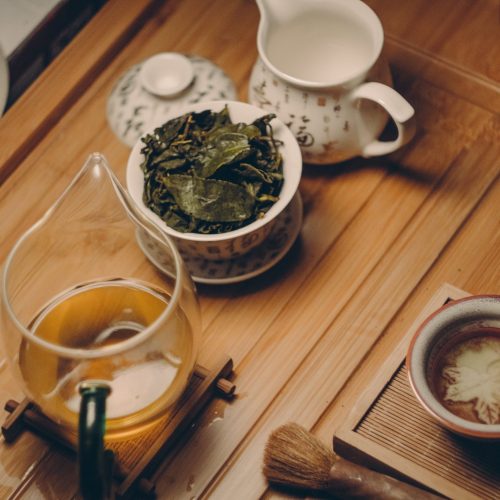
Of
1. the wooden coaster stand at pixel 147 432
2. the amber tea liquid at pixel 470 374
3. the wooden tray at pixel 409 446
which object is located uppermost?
the wooden coaster stand at pixel 147 432

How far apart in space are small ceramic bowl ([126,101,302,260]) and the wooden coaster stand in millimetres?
138

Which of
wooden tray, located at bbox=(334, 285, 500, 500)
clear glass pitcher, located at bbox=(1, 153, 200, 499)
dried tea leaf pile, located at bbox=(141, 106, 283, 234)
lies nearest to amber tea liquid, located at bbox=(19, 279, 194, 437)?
clear glass pitcher, located at bbox=(1, 153, 200, 499)

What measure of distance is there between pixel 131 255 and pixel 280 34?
38cm

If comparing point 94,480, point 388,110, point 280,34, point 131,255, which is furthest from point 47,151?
point 94,480

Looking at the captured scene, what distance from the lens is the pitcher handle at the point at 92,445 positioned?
0.75 metres

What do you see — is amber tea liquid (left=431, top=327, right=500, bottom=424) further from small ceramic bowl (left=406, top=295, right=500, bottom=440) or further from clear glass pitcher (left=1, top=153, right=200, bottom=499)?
clear glass pitcher (left=1, top=153, right=200, bottom=499)

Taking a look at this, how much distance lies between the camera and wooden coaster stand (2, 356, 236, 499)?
3.20 ft

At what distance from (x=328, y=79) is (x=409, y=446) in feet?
1.79

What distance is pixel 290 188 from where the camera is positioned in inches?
41.3

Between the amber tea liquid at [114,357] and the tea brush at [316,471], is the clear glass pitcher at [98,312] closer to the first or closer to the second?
the amber tea liquid at [114,357]

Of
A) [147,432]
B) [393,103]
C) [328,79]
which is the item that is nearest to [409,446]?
[147,432]

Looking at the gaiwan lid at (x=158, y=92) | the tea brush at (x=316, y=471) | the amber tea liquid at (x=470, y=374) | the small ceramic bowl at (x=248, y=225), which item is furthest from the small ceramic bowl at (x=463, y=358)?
the gaiwan lid at (x=158, y=92)

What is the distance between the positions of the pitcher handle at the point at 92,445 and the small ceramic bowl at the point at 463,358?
330 millimetres

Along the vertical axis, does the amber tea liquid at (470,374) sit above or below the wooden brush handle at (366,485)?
above
